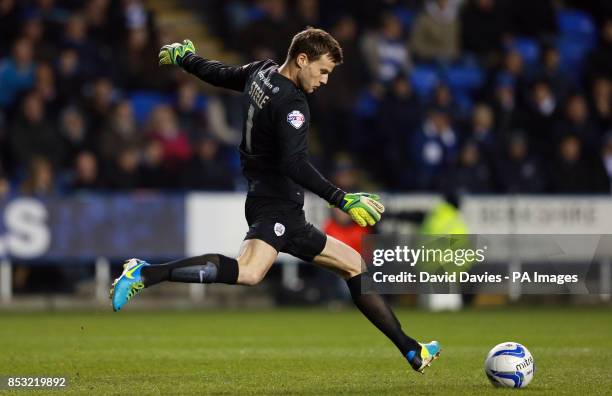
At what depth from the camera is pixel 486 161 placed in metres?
18.3

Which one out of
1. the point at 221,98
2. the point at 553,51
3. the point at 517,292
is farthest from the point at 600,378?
the point at 553,51

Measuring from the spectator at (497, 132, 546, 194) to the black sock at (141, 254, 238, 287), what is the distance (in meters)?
11.0

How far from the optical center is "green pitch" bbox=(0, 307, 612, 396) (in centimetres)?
796

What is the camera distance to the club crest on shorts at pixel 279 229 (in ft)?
26.0

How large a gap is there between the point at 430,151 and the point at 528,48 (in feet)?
16.6

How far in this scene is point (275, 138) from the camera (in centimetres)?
796

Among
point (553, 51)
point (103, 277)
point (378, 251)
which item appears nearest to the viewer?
point (378, 251)

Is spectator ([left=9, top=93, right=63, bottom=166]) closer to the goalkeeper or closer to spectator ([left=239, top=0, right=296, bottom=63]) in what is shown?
spectator ([left=239, top=0, right=296, bottom=63])

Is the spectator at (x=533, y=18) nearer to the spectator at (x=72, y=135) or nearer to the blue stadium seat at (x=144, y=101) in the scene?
the blue stadium seat at (x=144, y=101)

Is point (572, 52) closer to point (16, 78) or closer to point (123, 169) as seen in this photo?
point (123, 169)

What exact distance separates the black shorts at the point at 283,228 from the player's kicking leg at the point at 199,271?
0.09 meters

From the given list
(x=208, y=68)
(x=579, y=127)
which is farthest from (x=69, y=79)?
(x=208, y=68)

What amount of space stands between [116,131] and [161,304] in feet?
8.26

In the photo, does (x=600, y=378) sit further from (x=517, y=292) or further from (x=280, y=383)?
(x=517, y=292)
